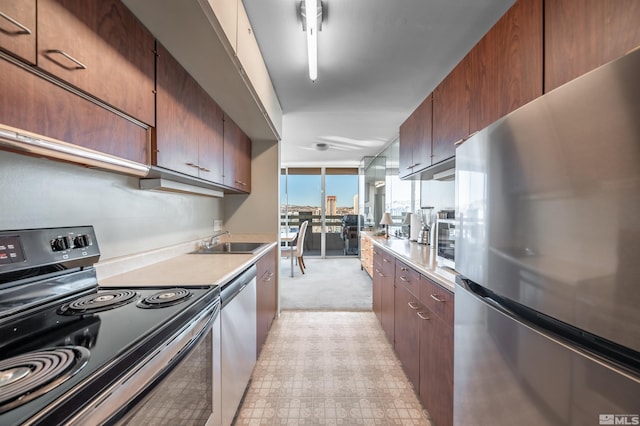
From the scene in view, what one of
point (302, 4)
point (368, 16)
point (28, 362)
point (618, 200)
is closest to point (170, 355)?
point (28, 362)

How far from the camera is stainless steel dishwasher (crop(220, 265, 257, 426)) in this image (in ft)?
4.36

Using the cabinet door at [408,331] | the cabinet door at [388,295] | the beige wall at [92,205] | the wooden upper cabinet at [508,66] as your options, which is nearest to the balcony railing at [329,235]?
the cabinet door at [388,295]

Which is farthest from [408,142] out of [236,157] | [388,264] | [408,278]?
[236,157]

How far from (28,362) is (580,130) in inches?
54.3

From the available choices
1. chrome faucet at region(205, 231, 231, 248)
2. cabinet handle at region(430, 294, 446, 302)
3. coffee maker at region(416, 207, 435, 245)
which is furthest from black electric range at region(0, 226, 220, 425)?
coffee maker at region(416, 207, 435, 245)

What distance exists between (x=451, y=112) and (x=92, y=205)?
2185mm

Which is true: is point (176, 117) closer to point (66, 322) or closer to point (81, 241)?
point (81, 241)

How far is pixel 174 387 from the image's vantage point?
2.83 feet

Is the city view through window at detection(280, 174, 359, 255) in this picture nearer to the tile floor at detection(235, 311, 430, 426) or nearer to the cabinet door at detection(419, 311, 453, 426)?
the tile floor at detection(235, 311, 430, 426)

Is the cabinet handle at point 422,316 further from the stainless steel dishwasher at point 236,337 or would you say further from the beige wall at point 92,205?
the beige wall at point 92,205

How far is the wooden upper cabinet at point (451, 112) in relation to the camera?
4.99 ft

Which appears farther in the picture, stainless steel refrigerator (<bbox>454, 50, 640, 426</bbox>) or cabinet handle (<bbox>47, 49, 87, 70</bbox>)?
cabinet handle (<bbox>47, 49, 87, 70</bbox>)

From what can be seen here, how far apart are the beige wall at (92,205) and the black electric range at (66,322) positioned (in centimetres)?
13

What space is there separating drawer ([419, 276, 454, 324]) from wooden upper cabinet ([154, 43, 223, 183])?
1.62m
